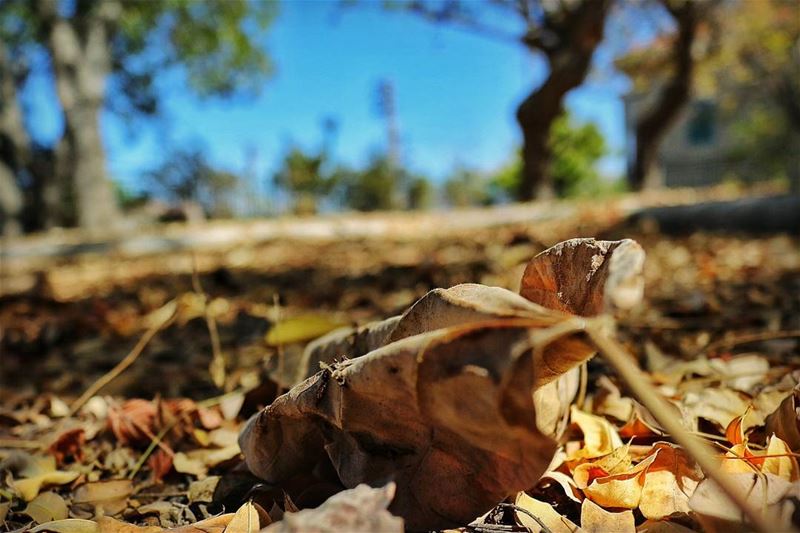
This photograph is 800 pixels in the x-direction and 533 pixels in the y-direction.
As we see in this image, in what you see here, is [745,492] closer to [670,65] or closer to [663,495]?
[663,495]

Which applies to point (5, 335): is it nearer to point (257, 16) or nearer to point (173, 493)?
point (173, 493)

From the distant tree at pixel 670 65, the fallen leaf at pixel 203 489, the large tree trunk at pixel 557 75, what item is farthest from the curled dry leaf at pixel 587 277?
the distant tree at pixel 670 65

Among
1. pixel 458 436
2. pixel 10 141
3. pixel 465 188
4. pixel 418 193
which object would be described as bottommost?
pixel 465 188

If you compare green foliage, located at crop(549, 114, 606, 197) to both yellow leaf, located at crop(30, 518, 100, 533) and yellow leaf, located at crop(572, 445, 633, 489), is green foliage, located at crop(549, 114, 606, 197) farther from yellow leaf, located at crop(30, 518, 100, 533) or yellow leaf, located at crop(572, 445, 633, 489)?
yellow leaf, located at crop(30, 518, 100, 533)

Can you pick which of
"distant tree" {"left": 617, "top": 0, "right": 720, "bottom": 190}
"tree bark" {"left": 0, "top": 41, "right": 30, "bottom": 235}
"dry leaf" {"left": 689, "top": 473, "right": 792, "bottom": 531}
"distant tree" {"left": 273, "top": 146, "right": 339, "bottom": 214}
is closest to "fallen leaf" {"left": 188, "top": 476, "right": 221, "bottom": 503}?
"dry leaf" {"left": 689, "top": 473, "right": 792, "bottom": 531}

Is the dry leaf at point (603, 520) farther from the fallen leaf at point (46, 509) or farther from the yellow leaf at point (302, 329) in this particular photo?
the yellow leaf at point (302, 329)

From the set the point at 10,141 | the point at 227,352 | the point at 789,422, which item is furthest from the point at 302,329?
the point at 10,141
